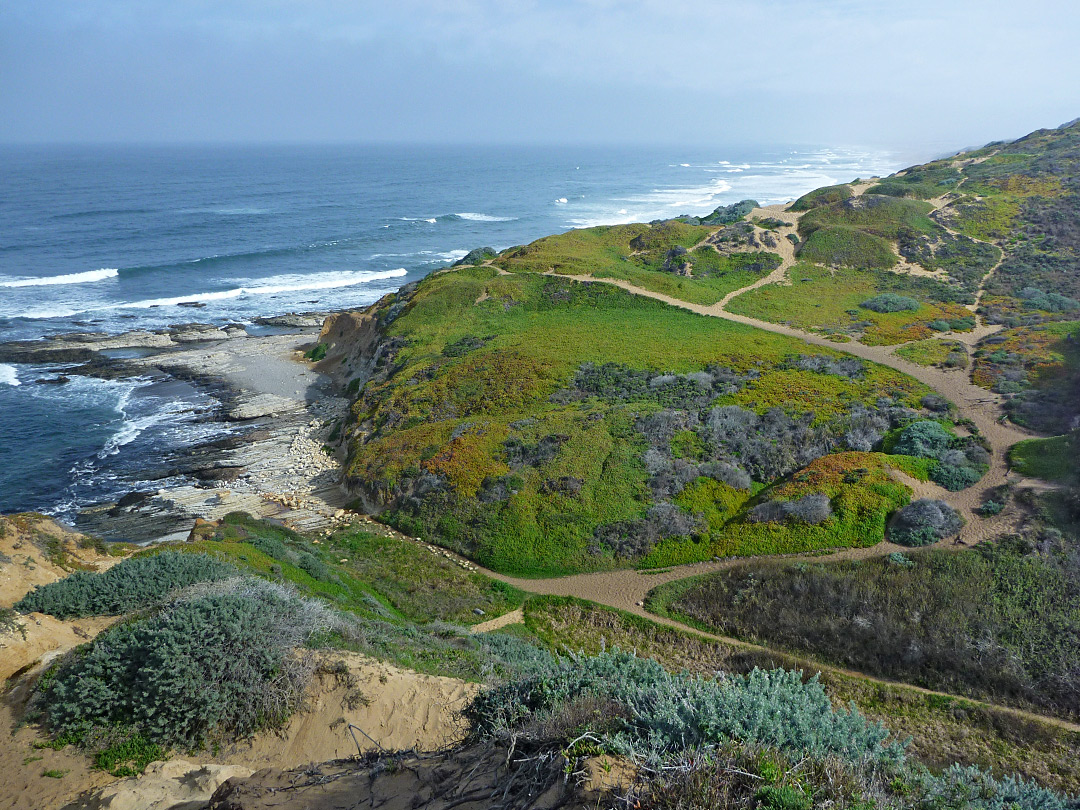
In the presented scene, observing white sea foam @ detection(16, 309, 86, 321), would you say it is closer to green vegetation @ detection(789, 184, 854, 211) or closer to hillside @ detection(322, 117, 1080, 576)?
hillside @ detection(322, 117, 1080, 576)

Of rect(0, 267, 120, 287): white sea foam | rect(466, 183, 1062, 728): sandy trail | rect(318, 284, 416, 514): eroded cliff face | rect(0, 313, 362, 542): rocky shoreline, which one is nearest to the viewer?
rect(466, 183, 1062, 728): sandy trail

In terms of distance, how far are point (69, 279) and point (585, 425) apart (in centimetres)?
6961

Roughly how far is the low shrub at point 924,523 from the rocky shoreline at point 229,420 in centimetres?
2344

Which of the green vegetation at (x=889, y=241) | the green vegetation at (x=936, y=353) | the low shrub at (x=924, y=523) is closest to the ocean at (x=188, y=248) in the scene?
the low shrub at (x=924, y=523)

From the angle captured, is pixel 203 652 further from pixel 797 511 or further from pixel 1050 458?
pixel 1050 458

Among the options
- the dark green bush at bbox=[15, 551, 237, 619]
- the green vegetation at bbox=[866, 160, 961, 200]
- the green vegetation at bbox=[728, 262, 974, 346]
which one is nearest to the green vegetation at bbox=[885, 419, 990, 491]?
the green vegetation at bbox=[728, 262, 974, 346]

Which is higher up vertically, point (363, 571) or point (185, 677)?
point (185, 677)

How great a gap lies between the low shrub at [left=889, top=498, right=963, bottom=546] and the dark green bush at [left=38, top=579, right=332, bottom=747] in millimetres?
20616

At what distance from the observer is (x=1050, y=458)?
79.9ft

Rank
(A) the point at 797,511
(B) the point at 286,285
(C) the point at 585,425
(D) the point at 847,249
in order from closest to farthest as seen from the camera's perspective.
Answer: (A) the point at 797,511 < (C) the point at 585,425 < (D) the point at 847,249 < (B) the point at 286,285

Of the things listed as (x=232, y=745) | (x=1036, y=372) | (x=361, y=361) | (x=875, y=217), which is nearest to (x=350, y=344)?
(x=361, y=361)

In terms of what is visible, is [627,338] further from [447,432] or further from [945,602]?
[945,602]

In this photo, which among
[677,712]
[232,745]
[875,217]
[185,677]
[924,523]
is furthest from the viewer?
[875,217]

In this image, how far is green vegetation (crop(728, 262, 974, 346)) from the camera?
39812 millimetres
